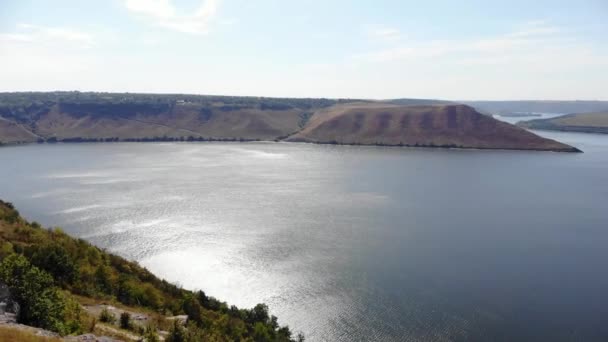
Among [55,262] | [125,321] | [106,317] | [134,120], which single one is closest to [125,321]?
[125,321]

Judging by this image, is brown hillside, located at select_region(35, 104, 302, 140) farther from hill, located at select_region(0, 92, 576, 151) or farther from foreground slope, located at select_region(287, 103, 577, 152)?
foreground slope, located at select_region(287, 103, 577, 152)

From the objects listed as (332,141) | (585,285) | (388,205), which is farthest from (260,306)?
(332,141)

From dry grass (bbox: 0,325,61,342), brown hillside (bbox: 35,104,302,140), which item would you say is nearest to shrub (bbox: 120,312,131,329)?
dry grass (bbox: 0,325,61,342)

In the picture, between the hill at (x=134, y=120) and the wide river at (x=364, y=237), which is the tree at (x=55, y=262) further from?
the hill at (x=134, y=120)

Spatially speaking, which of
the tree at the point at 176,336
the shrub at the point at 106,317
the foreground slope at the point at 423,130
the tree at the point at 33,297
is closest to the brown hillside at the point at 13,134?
the foreground slope at the point at 423,130

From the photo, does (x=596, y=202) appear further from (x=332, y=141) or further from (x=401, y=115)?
(x=401, y=115)

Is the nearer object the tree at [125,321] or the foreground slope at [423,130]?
the tree at [125,321]

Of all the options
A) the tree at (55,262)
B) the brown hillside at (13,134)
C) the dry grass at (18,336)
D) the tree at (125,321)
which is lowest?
the tree at (125,321)
